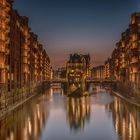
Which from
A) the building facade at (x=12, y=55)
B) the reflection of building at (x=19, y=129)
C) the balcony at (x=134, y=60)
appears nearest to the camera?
the reflection of building at (x=19, y=129)

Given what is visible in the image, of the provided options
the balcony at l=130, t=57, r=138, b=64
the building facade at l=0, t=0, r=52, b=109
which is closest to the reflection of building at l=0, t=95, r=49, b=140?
the building facade at l=0, t=0, r=52, b=109

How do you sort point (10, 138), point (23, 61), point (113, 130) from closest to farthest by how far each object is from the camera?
point (10, 138), point (113, 130), point (23, 61)

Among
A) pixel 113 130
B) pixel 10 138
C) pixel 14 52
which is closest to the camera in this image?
pixel 10 138

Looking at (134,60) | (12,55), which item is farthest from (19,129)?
(134,60)

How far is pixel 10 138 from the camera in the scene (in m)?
47.2

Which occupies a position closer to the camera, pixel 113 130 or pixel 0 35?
pixel 113 130

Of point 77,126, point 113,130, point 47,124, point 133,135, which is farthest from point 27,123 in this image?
point 133,135

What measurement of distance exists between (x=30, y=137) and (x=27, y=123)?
1519 centimetres

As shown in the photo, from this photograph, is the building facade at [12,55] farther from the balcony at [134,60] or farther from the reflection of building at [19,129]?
the balcony at [134,60]

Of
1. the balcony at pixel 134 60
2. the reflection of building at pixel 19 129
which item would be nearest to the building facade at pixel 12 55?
the reflection of building at pixel 19 129

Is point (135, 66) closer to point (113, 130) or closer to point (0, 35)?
point (0, 35)

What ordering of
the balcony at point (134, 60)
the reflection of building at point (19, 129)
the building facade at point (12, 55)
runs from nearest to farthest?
the reflection of building at point (19, 129) < the building facade at point (12, 55) < the balcony at point (134, 60)

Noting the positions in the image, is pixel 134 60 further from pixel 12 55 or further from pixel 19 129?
pixel 19 129

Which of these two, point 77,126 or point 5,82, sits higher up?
point 5,82
